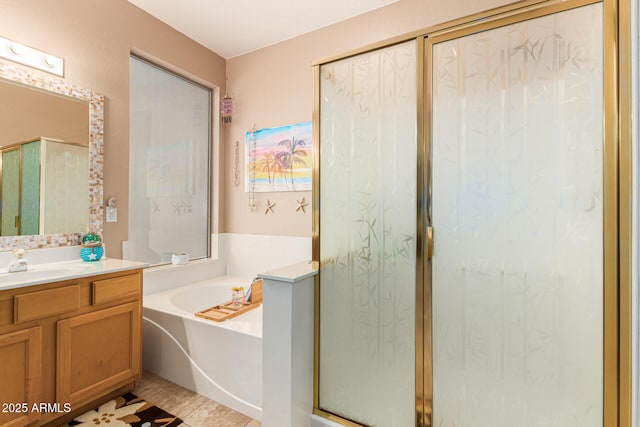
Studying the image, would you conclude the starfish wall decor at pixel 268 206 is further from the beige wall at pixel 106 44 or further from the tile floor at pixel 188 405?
the tile floor at pixel 188 405

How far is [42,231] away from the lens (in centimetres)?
198

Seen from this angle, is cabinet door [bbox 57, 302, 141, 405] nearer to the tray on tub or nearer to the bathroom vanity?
the bathroom vanity

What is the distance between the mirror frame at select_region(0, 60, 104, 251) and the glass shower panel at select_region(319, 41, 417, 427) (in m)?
1.73

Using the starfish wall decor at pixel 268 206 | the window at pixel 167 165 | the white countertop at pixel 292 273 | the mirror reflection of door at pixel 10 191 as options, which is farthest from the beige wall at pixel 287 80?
the mirror reflection of door at pixel 10 191

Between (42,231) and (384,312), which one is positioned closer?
(384,312)

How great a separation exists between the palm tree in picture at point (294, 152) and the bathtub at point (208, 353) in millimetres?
1353

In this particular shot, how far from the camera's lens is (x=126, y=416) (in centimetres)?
179

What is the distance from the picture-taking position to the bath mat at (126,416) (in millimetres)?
1727

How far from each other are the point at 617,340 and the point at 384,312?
82 centimetres

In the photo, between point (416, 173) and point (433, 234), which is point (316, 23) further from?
point (433, 234)

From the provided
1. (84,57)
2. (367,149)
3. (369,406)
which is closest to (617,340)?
(369,406)

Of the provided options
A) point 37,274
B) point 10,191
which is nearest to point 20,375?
point 37,274

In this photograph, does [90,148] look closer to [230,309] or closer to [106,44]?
[106,44]

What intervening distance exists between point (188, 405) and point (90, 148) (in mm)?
1874
